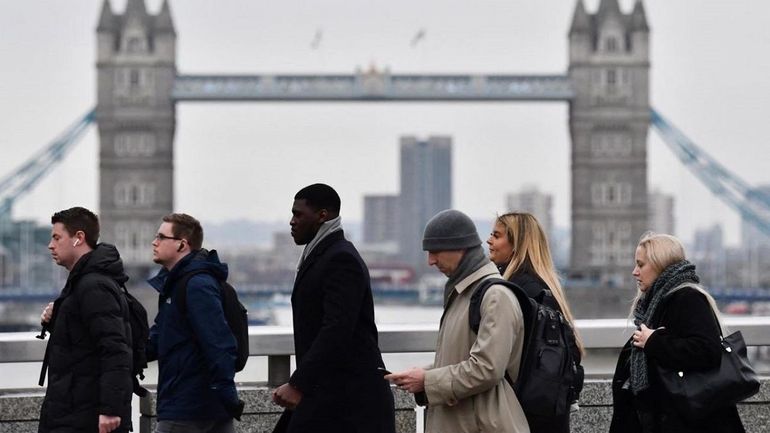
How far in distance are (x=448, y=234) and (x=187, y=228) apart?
2.19 feet

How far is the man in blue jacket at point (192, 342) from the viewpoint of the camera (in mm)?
3264

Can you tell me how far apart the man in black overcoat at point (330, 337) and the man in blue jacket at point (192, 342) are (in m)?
0.16

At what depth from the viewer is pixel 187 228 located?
3.39 m

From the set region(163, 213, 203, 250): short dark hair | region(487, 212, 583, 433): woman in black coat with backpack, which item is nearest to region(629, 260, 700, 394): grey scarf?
region(487, 212, 583, 433): woman in black coat with backpack

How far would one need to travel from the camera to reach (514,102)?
4806 cm

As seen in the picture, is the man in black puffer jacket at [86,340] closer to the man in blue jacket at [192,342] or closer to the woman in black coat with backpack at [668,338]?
the man in blue jacket at [192,342]

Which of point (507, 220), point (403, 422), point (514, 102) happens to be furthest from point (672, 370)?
point (514, 102)

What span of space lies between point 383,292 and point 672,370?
50462mm

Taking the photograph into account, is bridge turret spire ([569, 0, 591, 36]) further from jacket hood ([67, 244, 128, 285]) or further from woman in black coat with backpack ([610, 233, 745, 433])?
jacket hood ([67, 244, 128, 285])

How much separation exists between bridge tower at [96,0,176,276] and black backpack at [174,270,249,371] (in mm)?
45929

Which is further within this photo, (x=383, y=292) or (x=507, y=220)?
(x=383, y=292)

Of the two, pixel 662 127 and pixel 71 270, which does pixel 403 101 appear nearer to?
pixel 662 127

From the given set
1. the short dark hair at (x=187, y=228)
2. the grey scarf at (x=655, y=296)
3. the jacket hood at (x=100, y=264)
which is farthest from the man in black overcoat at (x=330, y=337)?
the grey scarf at (x=655, y=296)

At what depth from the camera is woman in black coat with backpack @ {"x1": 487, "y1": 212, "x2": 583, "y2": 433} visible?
3.20 metres
